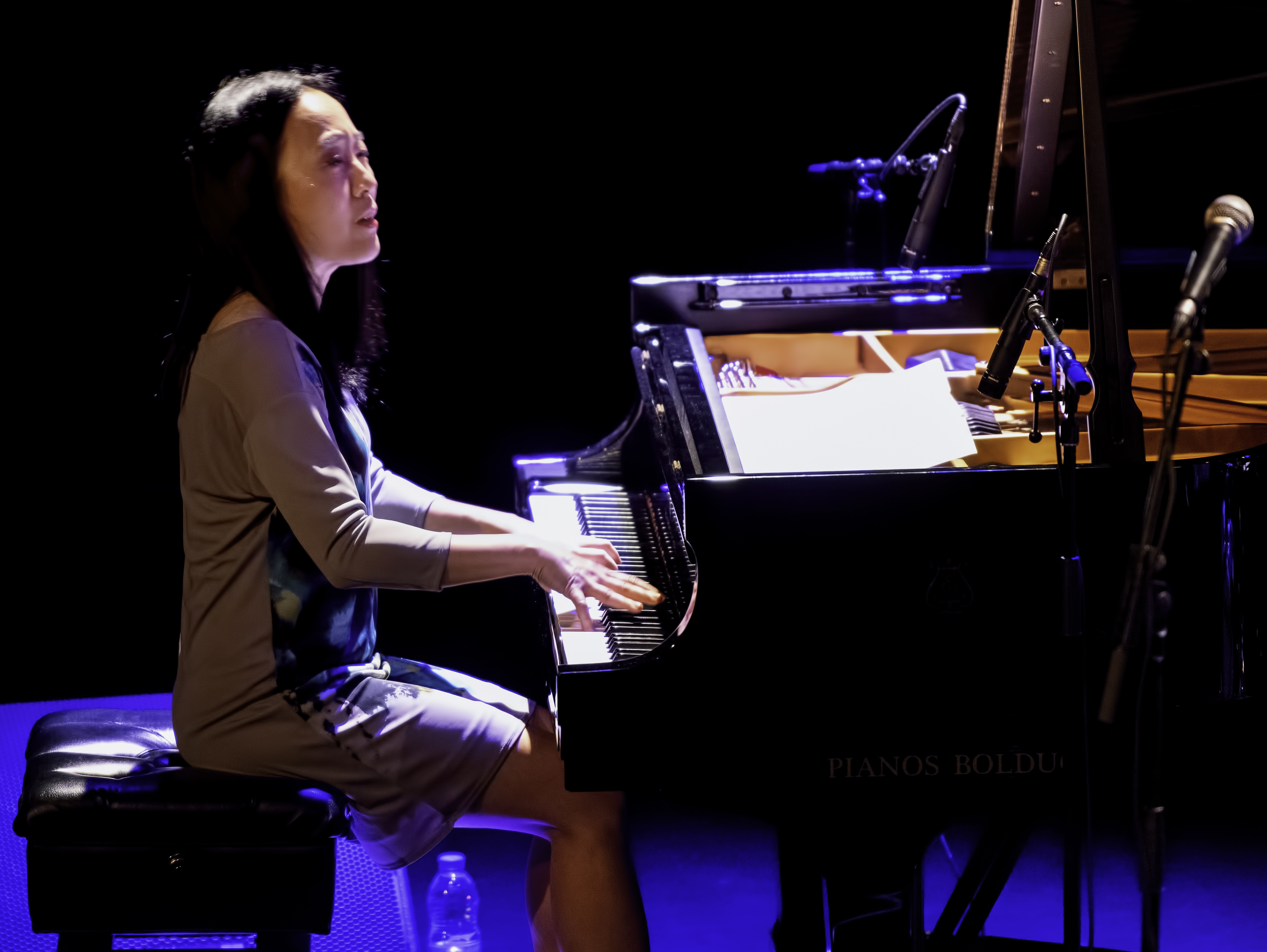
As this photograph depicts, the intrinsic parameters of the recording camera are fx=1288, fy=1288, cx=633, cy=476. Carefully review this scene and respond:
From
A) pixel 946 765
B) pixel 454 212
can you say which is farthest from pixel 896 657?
pixel 454 212

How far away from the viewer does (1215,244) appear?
1353 millimetres

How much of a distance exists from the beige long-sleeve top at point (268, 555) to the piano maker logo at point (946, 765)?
0.65 meters

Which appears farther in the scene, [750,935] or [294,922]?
[750,935]

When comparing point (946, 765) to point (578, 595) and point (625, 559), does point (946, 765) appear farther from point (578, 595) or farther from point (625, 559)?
point (625, 559)

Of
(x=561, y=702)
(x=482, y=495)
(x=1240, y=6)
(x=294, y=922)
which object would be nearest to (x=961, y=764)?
(x=561, y=702)

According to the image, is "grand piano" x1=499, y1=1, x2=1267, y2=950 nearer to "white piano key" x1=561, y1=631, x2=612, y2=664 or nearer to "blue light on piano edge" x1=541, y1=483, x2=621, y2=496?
"white piano key" x1=561, y1=631, x2=612, y2=664

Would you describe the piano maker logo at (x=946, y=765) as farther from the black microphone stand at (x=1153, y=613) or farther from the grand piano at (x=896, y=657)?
the black microphone stand at (x=1153, y=613)

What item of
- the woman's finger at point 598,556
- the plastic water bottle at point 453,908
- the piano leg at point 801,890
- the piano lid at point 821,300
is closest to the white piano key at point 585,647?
the woman's finger at point 598,556

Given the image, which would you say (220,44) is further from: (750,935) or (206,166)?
(750,935)

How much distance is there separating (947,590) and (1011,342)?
1.27 ft

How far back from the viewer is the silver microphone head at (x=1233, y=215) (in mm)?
1367

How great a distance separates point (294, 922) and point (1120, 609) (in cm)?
121

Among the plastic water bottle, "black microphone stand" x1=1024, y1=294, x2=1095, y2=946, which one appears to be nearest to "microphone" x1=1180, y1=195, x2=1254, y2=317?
"black microphone stand" x1=1024, y1=294, x2=1095, y2=946

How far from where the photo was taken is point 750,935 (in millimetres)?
2979
